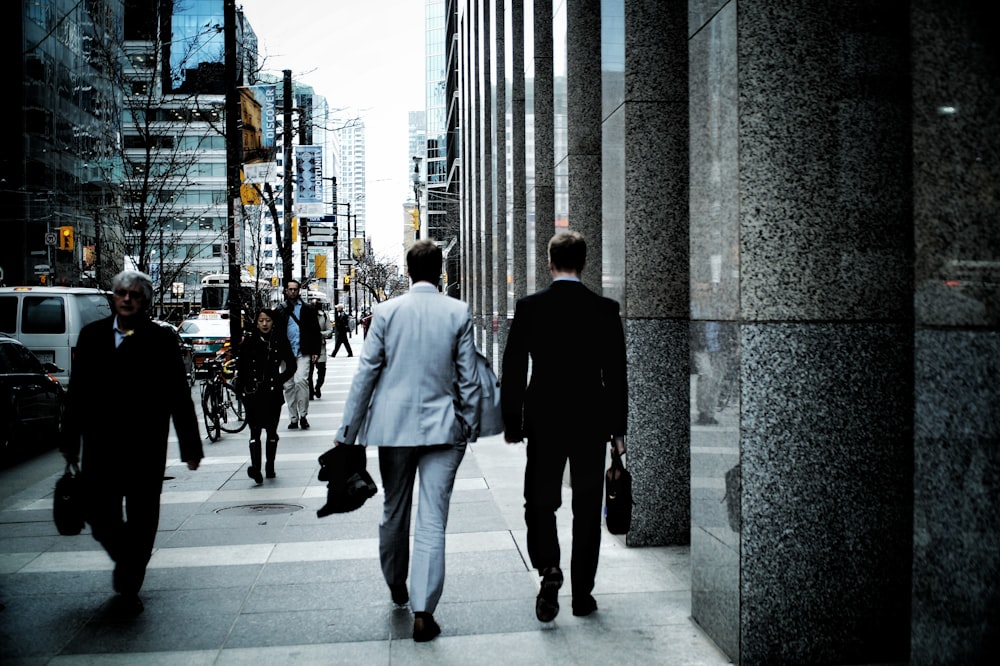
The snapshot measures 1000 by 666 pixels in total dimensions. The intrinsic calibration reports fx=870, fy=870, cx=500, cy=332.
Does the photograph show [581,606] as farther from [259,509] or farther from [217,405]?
[217,405]

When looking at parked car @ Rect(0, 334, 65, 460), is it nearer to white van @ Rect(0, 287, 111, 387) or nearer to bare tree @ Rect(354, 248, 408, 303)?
white van @ Rect(0, 287, 111, 387)

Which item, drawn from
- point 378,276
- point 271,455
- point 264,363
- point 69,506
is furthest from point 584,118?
point 378,276

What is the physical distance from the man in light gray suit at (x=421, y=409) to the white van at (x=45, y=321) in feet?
36.7

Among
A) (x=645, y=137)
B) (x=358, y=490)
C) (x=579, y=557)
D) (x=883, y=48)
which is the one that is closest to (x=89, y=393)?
(x=358, y=490)

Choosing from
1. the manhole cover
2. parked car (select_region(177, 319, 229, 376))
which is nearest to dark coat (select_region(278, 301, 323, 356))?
the manhole cover

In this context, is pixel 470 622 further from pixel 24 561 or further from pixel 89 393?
pixel 24 561

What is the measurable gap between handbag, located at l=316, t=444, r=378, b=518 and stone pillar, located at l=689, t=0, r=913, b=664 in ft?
6.51

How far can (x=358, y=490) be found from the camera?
4.77 meters

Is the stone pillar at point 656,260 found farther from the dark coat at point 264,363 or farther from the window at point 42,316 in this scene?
the window at point 42,316

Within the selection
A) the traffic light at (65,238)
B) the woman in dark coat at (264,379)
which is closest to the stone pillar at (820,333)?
the woman in dark coat at (264,379)

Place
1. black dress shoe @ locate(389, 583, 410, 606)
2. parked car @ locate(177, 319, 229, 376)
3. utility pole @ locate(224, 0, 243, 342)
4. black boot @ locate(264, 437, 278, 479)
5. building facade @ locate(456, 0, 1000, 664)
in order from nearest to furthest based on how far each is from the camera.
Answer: building facade @ locate(456, 0, 1000, 664)
black dress shoe @ locate(389, 583, 410, 606)
black boot @ locate(264, 437, 278, 479)
utility pole @ locate(224, 0, 243, 342)
parked car @ locate(177, 319, 229, 376)

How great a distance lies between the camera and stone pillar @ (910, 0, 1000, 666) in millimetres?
3287

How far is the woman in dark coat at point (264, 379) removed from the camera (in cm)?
938

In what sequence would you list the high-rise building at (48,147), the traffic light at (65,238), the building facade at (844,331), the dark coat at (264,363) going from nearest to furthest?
1. the building facade at (844,331)
2. the dark coat at (264,363)
3. the traffic light at (65,238)
4. the high-rise building at (48,147)
